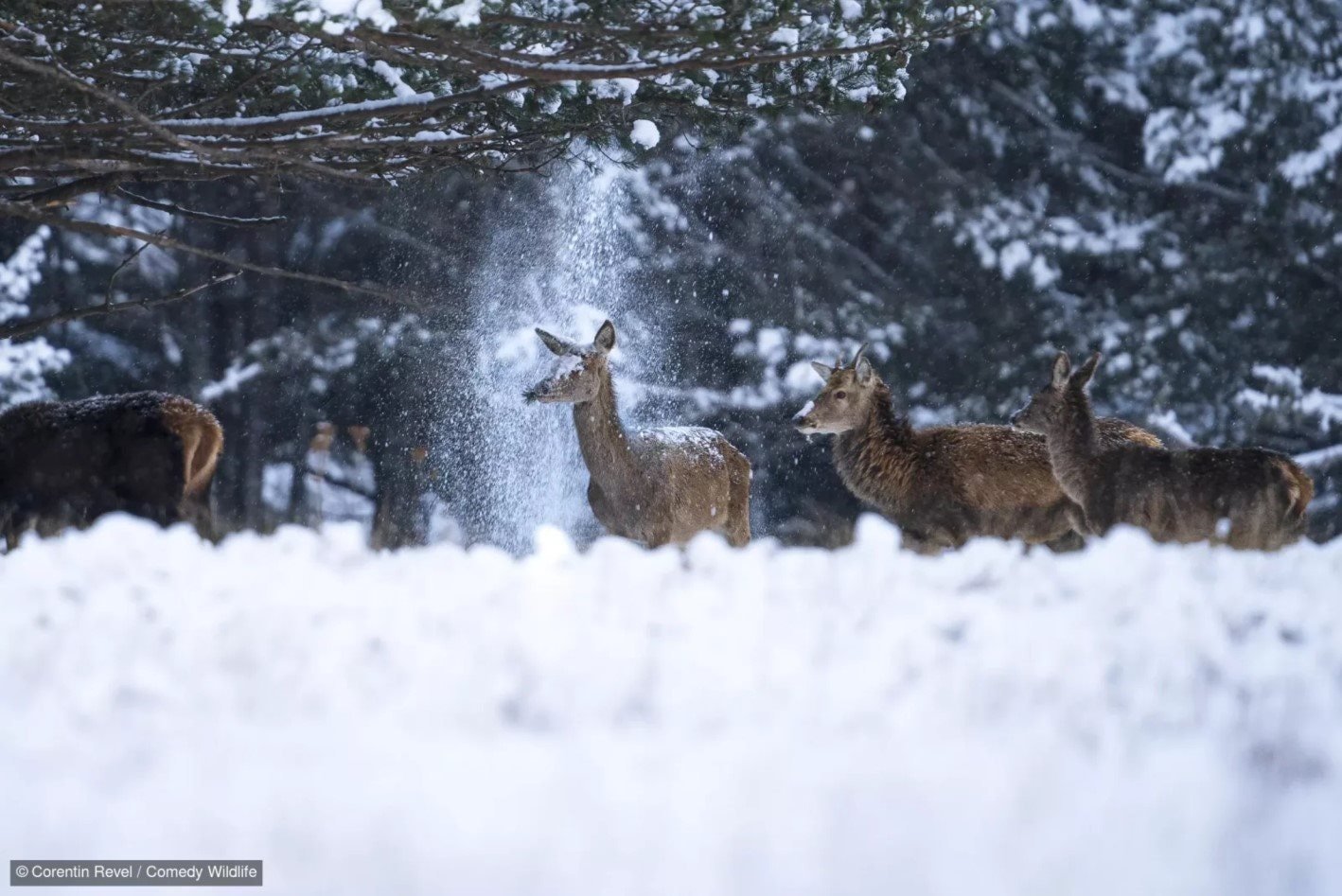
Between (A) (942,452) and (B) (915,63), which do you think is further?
(B) (915,63)

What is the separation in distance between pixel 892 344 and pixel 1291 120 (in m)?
5.42

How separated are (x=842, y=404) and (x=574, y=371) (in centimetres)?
187

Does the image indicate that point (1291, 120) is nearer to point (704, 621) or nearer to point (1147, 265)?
point (1147, 265)

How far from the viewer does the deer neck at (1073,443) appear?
9.33m

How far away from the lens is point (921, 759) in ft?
12.3

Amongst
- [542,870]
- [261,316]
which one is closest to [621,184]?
[261,316]

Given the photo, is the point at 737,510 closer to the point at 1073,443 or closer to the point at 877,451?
the point at 877,451

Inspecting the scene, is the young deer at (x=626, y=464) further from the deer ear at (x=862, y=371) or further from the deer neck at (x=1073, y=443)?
the deer neck at (x=1073, y=443)

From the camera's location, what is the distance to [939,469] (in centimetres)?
1024

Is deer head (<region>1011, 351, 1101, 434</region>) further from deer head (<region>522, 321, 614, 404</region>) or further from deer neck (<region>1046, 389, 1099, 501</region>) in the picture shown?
deer head (<region>522, 321, 614, 404</region>)

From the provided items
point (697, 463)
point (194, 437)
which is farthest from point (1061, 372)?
point (194, 437)

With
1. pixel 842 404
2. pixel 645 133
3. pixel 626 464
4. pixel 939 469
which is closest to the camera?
pixel 645 133

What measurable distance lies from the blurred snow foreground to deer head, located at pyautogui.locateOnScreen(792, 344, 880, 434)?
17.2ft

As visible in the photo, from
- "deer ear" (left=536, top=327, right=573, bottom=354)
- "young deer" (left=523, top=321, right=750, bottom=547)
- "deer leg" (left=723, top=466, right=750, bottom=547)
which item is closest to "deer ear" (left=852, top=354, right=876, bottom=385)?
"deer leg" (left=723, top=466, right=750, bottom=547)
